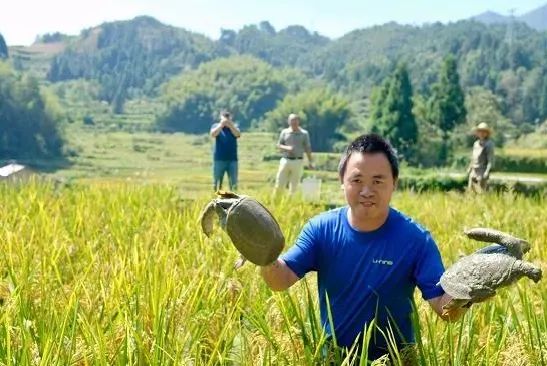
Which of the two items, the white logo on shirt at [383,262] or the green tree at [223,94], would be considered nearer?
the white logo on shirt at [383,262]

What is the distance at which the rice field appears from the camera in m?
1.83

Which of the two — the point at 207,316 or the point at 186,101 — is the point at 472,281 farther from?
the point at 186,101

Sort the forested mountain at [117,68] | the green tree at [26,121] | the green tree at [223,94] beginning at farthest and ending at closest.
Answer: the forested mountain at [117,68], the green tree at [223,94], the green tree at [26,121]

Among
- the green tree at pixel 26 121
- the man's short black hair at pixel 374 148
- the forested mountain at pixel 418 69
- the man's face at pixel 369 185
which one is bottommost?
the green tree at pixel 26 121

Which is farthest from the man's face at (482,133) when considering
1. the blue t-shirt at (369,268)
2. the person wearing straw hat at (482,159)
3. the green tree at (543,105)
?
the green tree at (543,105)

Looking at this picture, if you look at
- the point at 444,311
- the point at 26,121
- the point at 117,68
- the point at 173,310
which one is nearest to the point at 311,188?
the point at 173,310

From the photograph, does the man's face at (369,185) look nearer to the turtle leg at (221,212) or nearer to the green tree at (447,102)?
the turtle leg at (221,212)

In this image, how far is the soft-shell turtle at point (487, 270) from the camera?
5.18 feet

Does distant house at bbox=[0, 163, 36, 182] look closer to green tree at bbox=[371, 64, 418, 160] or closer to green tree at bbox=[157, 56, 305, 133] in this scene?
green tree at bbox=[371, 64, 418, 160]

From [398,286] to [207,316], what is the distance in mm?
602

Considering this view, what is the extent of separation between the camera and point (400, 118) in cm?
6325

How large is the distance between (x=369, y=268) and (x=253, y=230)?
363mm

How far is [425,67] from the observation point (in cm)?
14650

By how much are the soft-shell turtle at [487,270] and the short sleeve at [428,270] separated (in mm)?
144
